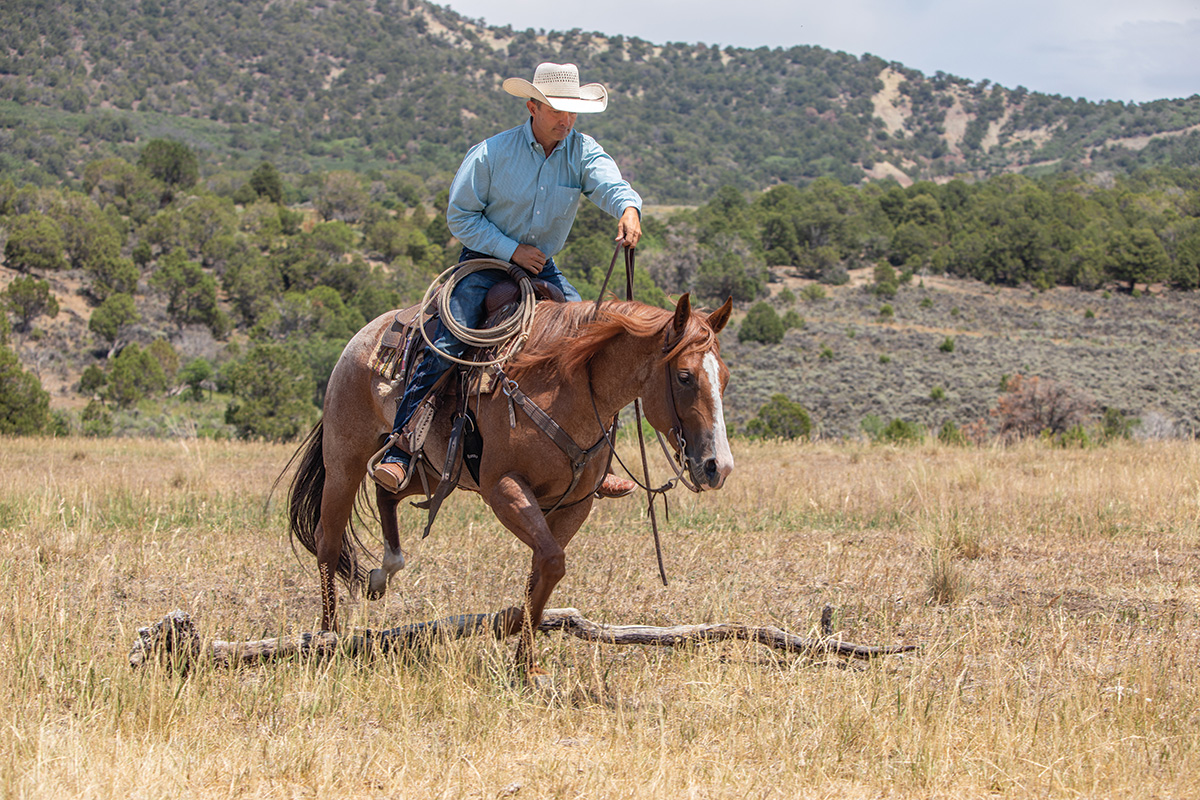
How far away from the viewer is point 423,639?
15.6 feet

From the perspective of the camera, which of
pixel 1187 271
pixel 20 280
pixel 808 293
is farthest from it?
pixel 1187 271

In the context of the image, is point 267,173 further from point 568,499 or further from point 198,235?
point 568,499

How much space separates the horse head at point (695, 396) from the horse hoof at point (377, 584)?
2423mm

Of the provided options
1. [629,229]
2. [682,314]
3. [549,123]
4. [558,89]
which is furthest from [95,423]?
[682,314]

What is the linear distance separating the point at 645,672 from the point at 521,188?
2.61 meters

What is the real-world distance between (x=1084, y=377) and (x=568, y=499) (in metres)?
37.9

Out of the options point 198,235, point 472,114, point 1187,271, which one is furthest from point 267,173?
point 472,114

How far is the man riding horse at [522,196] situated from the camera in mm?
5008

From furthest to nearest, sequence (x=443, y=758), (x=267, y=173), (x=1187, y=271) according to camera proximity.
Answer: (x=267, y=173) < (x=1187, y=271) < (x=443, y=758)

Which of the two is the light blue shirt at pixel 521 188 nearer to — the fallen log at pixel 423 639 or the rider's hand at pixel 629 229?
the rider's hand at pixel 629 229

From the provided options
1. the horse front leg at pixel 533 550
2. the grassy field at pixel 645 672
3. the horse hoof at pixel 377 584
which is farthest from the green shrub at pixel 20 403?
the horse front leg at pixel 533 550

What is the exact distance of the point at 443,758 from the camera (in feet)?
12.3

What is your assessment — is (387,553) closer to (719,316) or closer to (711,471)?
(711,471)

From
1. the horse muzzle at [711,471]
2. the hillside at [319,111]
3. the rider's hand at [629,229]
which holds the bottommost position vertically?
the horse muzzle at [711,471]
